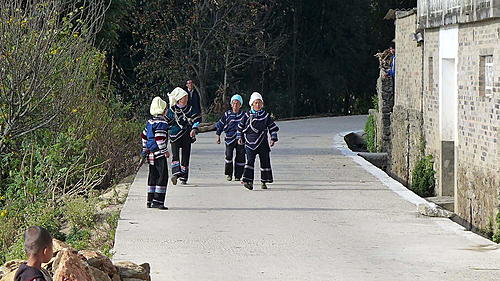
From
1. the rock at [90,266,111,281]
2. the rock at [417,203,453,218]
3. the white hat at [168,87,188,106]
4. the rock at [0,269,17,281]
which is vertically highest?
the white hat at [168,87,188,106]

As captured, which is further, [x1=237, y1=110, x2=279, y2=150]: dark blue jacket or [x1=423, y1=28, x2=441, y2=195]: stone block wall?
[x1=423, y1=28, x2=441, y2=195]: stone block wall

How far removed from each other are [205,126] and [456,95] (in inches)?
451

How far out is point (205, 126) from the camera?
29.8 metres

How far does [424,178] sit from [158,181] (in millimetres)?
8705

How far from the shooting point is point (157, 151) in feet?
45.7

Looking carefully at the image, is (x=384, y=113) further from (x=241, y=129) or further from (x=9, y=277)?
(x=9, y=277)

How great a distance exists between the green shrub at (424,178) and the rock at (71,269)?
1350cm

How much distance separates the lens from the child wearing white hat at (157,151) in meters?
13.9

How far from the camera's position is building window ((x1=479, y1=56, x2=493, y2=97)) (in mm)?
16814

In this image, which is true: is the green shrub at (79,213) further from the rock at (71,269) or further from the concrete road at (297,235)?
the rock at (71,269)

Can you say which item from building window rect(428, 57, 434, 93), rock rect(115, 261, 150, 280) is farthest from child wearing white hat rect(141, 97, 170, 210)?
building window rect(428, 57, 434, 93)

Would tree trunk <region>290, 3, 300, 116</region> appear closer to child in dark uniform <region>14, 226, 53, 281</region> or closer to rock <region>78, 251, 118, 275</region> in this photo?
rock <region>78, 251, 118, 275</region>

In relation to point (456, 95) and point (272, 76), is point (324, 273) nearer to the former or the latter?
point (456, 95)

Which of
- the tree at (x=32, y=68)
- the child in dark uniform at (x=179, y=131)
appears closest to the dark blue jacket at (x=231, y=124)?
the child in dark uniform at (x=179, y=131)
